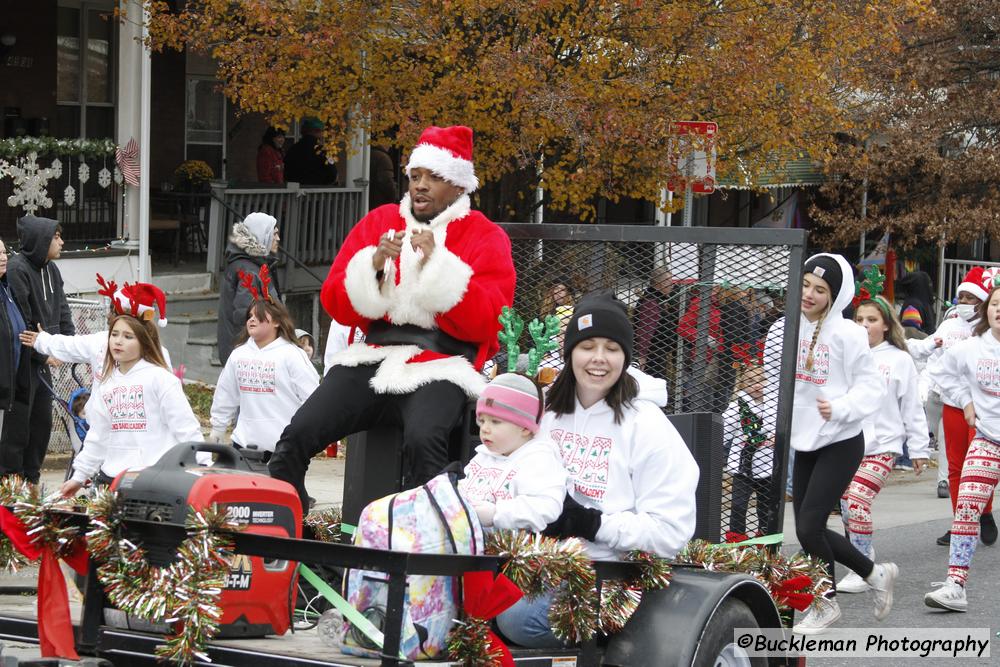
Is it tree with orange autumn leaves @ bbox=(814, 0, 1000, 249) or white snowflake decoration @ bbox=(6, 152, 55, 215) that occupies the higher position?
tree with orange autumn leaves @ bbox=(814, 0, 1000, 249)

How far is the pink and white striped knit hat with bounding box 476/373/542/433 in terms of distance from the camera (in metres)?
4.59

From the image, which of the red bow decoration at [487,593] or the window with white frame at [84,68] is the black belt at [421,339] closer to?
the red bow decoration at [487,593]

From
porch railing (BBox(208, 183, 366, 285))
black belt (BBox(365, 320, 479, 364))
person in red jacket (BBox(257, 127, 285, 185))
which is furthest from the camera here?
person in red jacket (BBox(257, 127, 285, 185))

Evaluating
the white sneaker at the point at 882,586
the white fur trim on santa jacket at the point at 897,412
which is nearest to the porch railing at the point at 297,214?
the white fur trim on santa jacket at the point at 897,412

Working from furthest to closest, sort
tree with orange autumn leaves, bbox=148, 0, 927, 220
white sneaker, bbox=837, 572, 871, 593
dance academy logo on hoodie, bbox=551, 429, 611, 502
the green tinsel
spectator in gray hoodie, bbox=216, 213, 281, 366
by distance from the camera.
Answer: the green tinsel
tree with orange autumn leaves, bbox=148, 0, 927, 220
spectator in gray hoodie, bbox=216, 213, 281, 366
white sneaker, bbox=837, 572, 871, 593
dance academy logo on hoodie, bbox=551, 429, 611, 502

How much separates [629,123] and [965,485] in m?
5.33

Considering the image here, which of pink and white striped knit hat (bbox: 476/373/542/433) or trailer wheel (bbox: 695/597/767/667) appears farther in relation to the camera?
pink and white striped knit hat (bbox: 476/373/542/433)

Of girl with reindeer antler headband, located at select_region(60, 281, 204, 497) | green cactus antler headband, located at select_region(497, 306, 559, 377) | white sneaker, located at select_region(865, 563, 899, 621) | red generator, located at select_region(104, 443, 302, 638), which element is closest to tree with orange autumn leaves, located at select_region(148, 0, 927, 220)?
white sneaker, located at select_region(865, 563, 899, 621)

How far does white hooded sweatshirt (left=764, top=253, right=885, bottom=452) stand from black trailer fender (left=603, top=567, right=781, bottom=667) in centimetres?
273

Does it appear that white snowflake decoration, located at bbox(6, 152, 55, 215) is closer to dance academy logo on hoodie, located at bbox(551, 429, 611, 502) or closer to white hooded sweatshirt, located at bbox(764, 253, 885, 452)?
white hooded sweatshirt, located at bbox(764, 253, 885, 452)

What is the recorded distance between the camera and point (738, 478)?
229 inches

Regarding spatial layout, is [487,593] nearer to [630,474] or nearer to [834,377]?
[630,474]

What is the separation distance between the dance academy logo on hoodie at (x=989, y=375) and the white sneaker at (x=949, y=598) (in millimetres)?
1143

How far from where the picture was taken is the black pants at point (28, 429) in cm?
889
